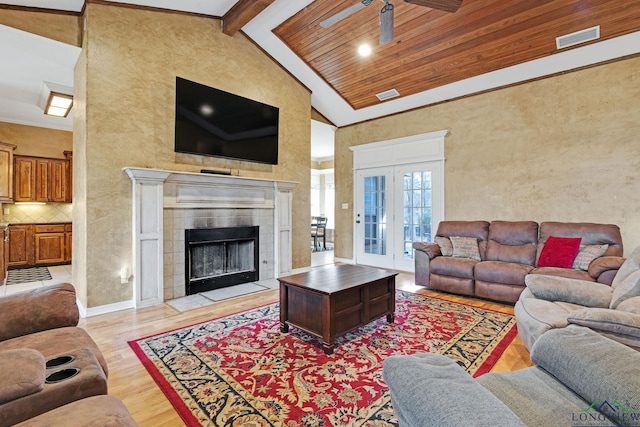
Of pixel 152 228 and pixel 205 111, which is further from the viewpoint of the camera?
pixel 205 111

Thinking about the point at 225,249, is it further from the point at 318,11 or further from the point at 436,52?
the point at 436,52

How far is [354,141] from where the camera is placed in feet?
21.2

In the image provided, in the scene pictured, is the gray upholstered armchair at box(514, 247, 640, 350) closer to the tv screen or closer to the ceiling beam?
the tv screen

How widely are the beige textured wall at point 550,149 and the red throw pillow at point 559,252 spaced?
680 mm

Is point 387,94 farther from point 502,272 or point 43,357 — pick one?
point 43,357

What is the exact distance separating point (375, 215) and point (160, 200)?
3.85 meters

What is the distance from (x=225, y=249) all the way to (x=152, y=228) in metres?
1.13

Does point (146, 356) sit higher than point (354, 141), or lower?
lower

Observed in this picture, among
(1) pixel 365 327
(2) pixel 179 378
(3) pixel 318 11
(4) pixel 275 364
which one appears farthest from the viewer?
(3) pixel 318 11

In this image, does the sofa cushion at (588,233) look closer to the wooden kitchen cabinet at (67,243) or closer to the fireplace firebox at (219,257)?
the fireplace firebox at (219,257)

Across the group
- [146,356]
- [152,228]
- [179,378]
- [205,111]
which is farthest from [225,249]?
[179,378]

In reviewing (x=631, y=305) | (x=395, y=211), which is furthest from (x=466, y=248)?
(x=631, y=305)

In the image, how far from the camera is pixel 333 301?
252 centimetres

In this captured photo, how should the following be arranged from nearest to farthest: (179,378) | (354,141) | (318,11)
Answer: (179,378), (318,11), (354,141)
